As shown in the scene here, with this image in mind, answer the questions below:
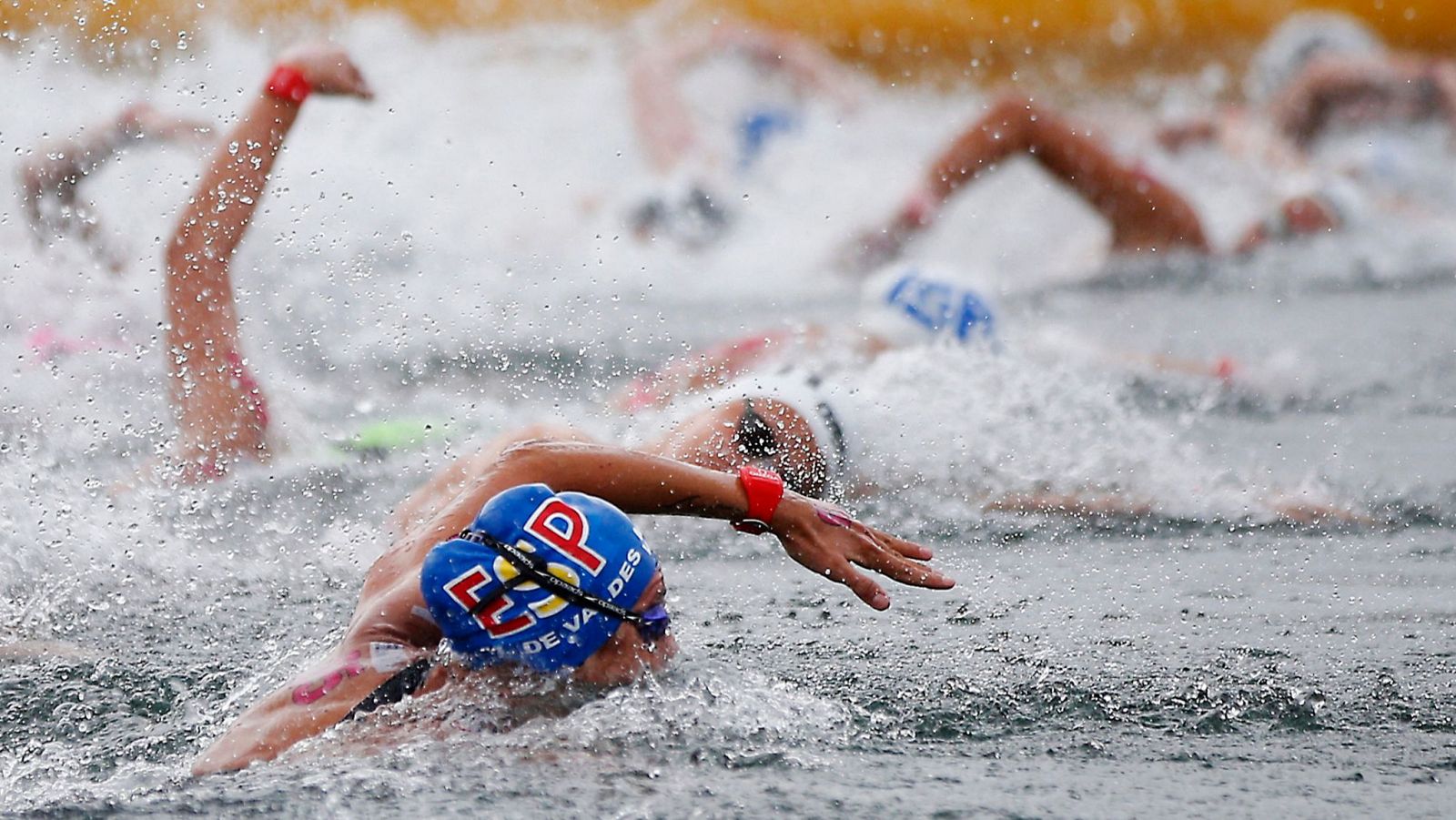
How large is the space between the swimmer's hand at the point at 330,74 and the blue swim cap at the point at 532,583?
1.92m

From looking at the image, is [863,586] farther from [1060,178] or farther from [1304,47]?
[1304,47]

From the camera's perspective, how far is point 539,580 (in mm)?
3021

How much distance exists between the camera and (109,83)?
12.5m

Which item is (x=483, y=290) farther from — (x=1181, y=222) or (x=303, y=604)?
(x=303, y=604)

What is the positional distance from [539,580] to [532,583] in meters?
0.01

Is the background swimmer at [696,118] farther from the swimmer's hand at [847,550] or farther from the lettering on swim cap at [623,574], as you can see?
the lettering on swim cap at [623,574]

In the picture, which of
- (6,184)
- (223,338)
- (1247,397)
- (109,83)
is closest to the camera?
(223,338)

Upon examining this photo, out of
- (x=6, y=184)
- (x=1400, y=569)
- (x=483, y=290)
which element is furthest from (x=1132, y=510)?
(x=6, y=184)

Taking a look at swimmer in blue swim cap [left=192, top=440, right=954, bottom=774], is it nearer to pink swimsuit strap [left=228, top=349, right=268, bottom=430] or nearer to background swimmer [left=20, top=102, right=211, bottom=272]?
pink swimsuit strap [left=228, top=349, right=268, bottom=430]

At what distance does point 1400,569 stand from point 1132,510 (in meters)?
0.81

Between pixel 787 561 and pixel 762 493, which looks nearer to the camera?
pixel 762 493

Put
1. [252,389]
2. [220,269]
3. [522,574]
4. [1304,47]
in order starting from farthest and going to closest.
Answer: [1304,47], [252,389], [220,269], [522,574]

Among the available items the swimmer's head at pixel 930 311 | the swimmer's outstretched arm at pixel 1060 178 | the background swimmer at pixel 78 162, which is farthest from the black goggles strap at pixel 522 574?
the swimmer's outstretched arm at pixel 1060 178

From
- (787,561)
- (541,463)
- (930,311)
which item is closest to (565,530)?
(541,463)
